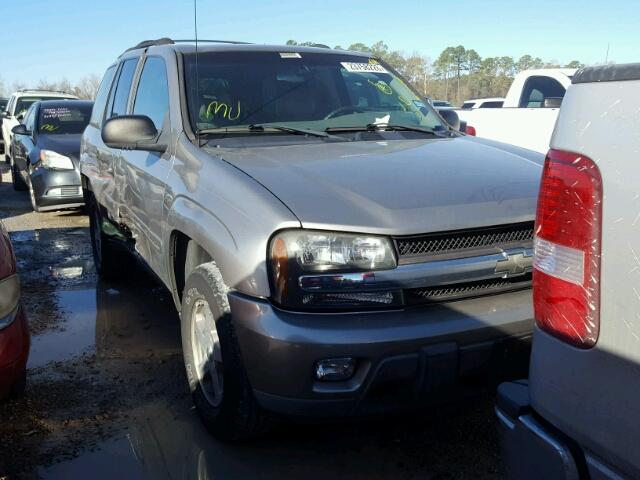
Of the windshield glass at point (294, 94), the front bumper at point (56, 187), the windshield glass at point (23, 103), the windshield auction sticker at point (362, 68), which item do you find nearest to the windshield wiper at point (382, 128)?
the windshield glass at point (294, 94)

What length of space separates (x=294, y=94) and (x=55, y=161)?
5.96 meters

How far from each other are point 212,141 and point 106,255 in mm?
2716

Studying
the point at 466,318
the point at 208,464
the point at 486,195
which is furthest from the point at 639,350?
the point at 208,464

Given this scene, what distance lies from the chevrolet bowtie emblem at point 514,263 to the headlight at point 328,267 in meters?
0.48

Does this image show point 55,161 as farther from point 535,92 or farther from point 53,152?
point 535,92

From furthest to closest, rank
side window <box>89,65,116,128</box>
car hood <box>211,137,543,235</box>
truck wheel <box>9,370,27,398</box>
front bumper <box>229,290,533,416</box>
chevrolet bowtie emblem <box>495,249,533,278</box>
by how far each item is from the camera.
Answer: side window <box>89,65,116,128</box>
truck wheel <box>9,370,27,398</box>
chevrolet bowtie emblem <box>495,249,533,278</box>
car hood <box>211,137,543,235</box>
front bumper <box>229,290,533,416</box>

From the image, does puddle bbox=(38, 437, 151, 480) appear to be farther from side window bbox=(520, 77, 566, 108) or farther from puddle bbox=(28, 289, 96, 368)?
side window bbox=(520, 77, 566, 108)

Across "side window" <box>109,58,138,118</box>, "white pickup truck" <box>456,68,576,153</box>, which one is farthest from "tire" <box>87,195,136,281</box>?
"white pickup truck" <box>456,68,576,153</box>

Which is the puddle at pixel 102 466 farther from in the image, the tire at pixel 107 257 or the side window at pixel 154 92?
the tire at pixel 107 257

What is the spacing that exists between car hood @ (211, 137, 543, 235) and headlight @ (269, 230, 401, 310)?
0.06 m

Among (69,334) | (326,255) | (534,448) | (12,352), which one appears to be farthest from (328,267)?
(69,334)

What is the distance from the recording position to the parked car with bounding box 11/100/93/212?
854cm

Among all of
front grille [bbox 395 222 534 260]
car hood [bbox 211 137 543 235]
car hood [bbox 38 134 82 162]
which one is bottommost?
car hood [bbox 38 134 82 162]

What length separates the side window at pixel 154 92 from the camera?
386 cm
